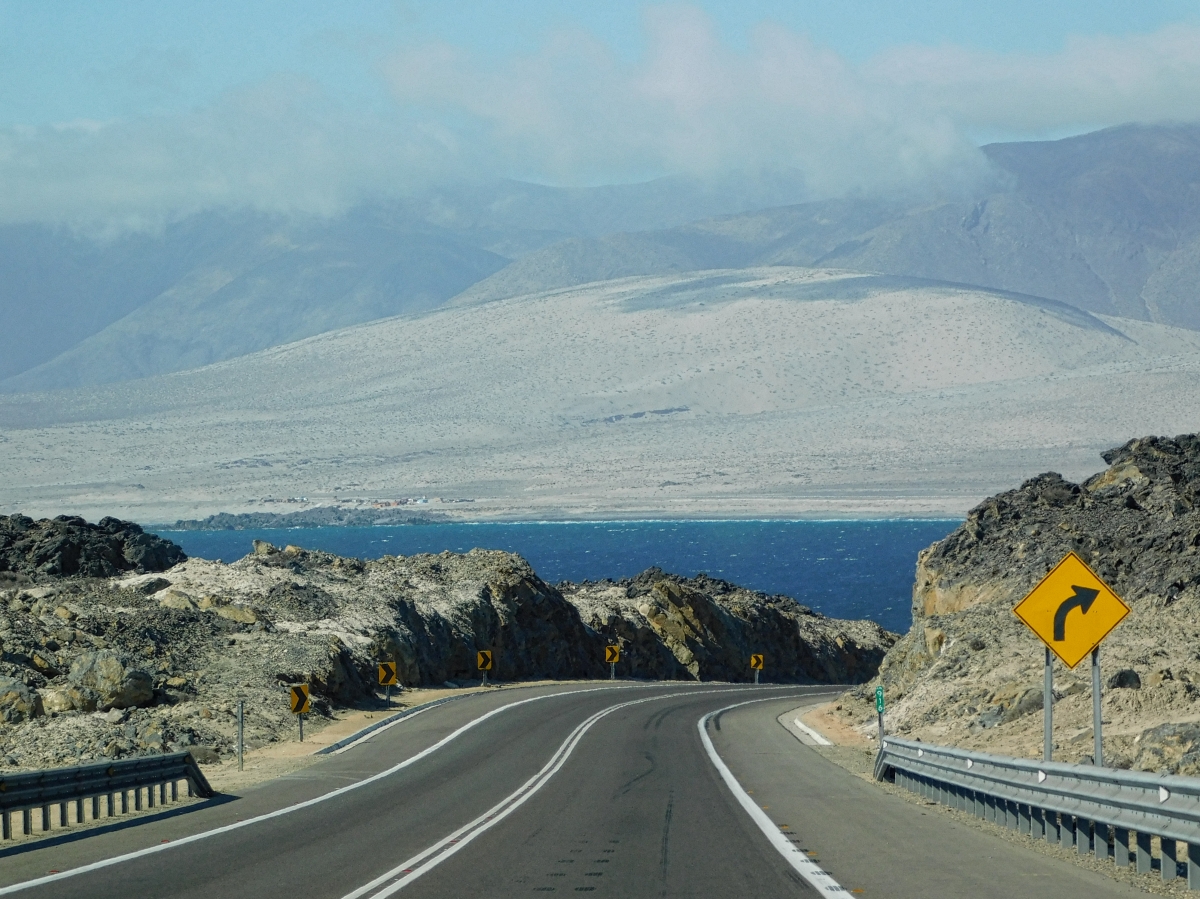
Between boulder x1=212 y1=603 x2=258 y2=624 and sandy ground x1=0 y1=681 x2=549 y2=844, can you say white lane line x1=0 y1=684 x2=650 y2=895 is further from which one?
boulder x1=212 y1=603 x2=258 y2=624

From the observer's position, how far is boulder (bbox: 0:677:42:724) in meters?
25.9

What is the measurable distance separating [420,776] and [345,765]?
8.26 ft

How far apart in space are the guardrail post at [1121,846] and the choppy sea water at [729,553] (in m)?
77.2

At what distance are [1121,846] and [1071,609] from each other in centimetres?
340

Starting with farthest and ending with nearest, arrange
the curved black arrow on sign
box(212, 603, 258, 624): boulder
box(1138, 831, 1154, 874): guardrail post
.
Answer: box(212, 603, 258, 624): boulder → the curved black arrow on sign → box(1138, 831, 1154, 874): guardrail post

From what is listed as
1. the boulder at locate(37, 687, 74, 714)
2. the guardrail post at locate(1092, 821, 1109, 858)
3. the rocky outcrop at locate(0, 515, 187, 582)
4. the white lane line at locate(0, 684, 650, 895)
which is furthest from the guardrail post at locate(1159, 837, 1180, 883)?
the rocky outcrop at locate(0, 515, 187, 582)

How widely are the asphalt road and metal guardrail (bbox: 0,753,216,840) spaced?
2.19 ft

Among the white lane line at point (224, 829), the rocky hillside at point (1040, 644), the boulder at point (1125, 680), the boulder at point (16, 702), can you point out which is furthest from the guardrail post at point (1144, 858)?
the boulder at point (16, 702)

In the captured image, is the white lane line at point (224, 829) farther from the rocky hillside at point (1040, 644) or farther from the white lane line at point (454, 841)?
the rocky hillside at point (1040, 644)

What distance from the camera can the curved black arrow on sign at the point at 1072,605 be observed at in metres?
15.7

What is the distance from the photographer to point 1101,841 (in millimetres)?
13625

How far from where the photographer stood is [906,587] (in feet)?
378

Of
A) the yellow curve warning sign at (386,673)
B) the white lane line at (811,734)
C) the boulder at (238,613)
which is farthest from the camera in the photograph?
the boulder at (238,613)

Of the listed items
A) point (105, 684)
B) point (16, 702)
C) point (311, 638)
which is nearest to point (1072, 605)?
point (16, 702)
